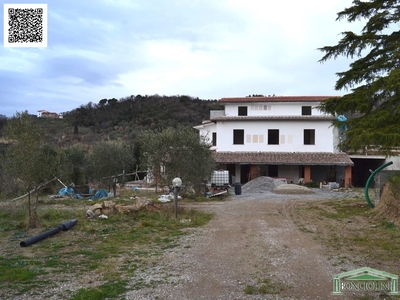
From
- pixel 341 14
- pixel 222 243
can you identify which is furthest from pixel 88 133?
pixel 222 243

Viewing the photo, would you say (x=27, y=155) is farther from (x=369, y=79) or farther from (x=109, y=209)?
(x=369, y=79)

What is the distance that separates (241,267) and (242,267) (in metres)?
0.02

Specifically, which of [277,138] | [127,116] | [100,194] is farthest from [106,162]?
[127,116]

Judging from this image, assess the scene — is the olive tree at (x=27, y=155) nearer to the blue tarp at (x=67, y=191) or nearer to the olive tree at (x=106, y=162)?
the blue tarp at (x=67, y=191)

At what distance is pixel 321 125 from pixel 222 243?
77.4ft

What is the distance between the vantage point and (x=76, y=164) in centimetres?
2636

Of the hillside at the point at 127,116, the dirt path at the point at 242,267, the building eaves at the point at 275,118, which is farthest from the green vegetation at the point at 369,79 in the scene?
the hillside at the point at 127,116

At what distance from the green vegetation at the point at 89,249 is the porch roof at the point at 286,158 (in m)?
15.3

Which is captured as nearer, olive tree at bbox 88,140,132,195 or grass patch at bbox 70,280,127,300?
grass patch at bbox 70,280,127,300

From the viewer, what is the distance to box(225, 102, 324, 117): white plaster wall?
102 ft

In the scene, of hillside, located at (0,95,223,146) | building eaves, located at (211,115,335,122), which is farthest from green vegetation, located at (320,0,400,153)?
hillside, located at (0,95,223,146)

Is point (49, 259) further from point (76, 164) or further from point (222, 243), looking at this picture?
point (76, 164)

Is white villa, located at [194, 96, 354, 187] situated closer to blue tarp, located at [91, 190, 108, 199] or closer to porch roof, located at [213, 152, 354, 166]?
porch roof, located at [213, 152, 354, 166]

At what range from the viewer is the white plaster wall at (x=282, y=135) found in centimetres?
3038
